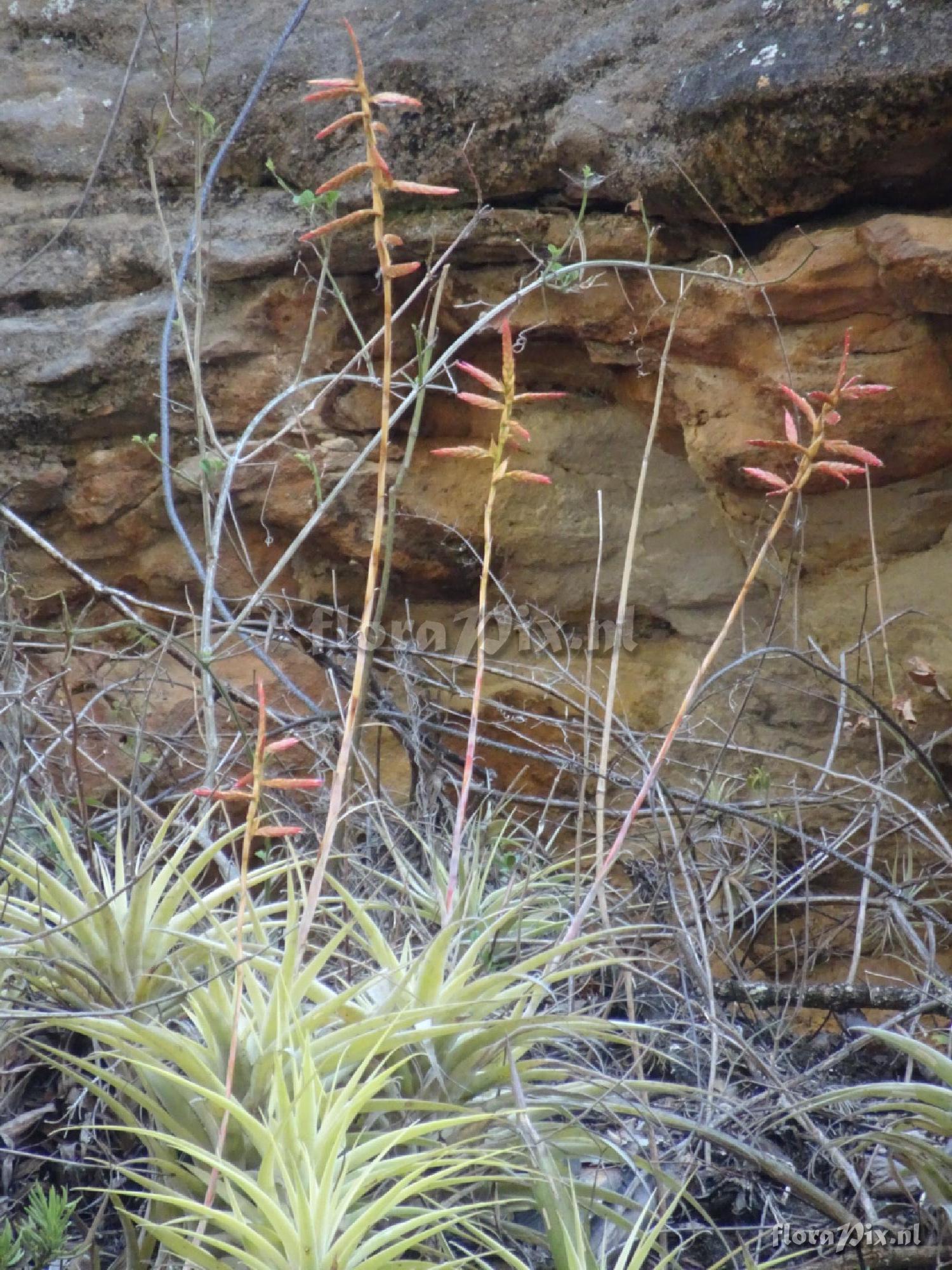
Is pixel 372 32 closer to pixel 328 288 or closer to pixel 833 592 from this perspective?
pixel 328 288

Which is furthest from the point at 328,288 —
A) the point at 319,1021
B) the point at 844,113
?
the point at 319,1021

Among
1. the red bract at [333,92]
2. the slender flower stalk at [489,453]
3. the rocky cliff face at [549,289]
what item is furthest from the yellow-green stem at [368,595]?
the rocky cliff face at [549,289]

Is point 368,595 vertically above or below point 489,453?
below

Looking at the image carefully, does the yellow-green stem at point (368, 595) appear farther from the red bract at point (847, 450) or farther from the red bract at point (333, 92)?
the red bract at point (847, 450)

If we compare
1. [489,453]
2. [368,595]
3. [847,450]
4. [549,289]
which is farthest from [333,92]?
[549,289]

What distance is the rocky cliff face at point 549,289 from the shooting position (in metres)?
2.81

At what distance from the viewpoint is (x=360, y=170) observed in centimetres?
147

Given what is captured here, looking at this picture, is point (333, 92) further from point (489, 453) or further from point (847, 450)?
point (847, 450)

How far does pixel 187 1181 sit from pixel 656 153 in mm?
2461

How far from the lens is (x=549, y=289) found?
10.6ft

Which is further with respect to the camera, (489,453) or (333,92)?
(489,453)

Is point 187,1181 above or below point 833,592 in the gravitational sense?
above

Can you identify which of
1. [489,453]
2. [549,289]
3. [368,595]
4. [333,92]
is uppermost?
[333,92]

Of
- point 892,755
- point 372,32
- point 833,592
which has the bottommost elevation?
point 892,755
